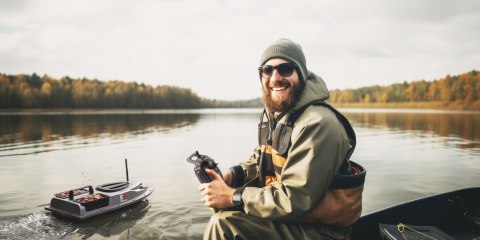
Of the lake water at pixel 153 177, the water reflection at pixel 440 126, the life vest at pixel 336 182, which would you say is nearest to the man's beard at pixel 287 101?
the life vest at pixel 336 182

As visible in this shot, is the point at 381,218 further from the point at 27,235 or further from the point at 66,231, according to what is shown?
the point at 27,235

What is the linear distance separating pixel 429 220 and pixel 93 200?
319 inches

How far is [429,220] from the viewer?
6.04 m

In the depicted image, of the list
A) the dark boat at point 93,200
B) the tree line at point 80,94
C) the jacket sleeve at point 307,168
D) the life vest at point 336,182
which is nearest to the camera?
the jacket sleeve at point 307,168

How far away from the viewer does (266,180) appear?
395cm

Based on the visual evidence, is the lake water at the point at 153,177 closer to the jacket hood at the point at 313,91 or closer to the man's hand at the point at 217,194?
the man's hand at the point at 217,194

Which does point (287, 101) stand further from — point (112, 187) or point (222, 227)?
point (112, 187)

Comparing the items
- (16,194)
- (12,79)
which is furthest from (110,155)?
(12,79)

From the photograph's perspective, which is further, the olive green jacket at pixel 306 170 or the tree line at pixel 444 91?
the tree line at pixel 444 91

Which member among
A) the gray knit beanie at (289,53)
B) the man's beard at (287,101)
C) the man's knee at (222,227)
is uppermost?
the gray knit beanie at (289,53)

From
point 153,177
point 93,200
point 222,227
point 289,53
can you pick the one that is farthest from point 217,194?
point 153,177

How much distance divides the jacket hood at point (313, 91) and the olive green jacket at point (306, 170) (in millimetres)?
167

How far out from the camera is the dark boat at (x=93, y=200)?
8680mm

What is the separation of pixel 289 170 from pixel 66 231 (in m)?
7.46
